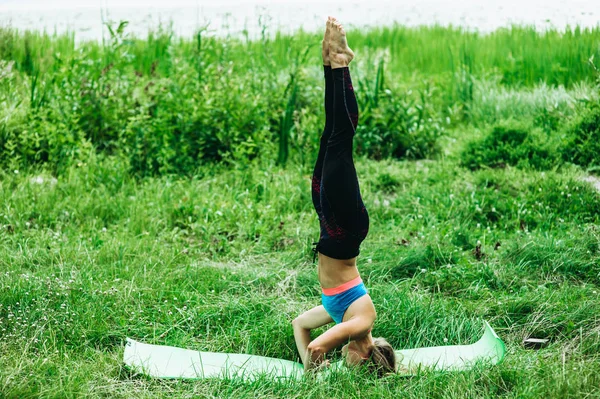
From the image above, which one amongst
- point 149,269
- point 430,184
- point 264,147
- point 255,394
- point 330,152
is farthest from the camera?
point 264,147

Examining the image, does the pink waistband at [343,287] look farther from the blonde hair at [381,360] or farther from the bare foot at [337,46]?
the bare foot at [337,46]

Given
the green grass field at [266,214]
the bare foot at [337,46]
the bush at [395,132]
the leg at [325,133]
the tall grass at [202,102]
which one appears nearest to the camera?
the bare foot at [337,46]

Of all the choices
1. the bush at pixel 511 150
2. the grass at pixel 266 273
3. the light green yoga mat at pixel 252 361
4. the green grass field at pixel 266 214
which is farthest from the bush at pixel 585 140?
the light green yoga mat at pixel 252 361

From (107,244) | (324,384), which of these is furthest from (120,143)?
(324,384)

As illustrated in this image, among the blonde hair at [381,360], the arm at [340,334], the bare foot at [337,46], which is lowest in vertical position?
the blonde hair at [381,360]

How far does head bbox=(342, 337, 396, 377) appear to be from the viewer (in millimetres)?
3635

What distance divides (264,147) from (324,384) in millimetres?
4012

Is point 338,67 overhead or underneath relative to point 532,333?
overhead

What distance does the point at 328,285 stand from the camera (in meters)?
3.77

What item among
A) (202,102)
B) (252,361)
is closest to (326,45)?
(252,361)

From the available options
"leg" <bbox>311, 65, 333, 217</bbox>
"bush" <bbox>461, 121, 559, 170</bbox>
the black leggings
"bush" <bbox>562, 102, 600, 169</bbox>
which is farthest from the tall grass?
the black leggings

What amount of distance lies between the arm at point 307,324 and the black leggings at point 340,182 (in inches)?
17.5

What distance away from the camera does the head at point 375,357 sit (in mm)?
3635

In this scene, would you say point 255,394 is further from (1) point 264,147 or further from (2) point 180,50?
(2) point 180,50
